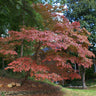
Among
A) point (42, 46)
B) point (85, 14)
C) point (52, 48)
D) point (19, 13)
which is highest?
point (85, 14)

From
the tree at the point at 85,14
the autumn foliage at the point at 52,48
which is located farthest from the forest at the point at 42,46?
the tree at the point at 85,14

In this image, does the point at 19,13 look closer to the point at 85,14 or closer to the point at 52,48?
the point at 52,48

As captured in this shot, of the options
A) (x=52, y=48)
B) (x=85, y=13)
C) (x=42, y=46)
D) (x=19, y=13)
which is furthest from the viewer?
(x=85, y=13)

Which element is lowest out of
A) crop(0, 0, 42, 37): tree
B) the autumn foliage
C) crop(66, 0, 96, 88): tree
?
the autumn foliage

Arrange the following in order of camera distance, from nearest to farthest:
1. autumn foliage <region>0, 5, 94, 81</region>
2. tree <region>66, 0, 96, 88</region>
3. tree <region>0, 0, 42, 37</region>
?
1. autumn foliage <region>0, 5, 94, 81</region>
2. tree <region>0, 0, 42, 37</region>
3. tree <region>66, 0, 96, 88</region>

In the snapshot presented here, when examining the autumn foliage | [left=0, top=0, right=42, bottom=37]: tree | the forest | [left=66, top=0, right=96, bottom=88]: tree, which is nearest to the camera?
the autumn foliage

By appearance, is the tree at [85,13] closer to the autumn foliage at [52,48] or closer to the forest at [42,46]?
the forest at [42,46]

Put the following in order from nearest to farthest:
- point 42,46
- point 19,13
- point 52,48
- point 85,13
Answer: point 52,48 → point 42,46 → point 19,13 → point 85,13

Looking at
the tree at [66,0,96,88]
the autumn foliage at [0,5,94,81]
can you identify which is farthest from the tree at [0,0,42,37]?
the tree at [66,0,96,88]

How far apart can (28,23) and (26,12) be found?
Result: 946mm

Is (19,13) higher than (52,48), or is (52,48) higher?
(19,13)

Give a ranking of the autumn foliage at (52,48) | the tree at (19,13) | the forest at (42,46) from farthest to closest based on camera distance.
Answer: the tree at (19,13)
the forest at (42,46)
the autumn foliage at (52,48)

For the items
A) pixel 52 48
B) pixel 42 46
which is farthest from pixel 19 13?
pixel 52 48

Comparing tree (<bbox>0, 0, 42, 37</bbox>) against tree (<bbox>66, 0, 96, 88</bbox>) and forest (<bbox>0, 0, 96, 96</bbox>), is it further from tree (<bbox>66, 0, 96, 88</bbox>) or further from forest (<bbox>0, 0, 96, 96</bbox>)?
tree (<bbox>66, 0, 96, 88</bbox>)
